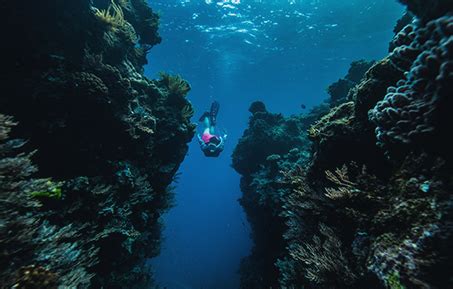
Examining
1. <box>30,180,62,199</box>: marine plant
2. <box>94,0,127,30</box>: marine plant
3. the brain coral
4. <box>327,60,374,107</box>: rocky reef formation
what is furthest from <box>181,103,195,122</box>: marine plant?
<box>327,60,374,107</box>: rocky reef formation

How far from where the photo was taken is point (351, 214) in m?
4.12

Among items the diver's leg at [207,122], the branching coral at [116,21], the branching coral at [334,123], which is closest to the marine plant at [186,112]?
the branching coral at [116,21]

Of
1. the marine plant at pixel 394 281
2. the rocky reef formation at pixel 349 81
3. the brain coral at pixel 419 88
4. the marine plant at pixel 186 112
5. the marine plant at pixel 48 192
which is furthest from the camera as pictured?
the rocky reef formation at pixel 349 81

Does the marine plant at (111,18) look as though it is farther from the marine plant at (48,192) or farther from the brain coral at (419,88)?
the brain coral at (419,88)

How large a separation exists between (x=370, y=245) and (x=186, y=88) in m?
8.19

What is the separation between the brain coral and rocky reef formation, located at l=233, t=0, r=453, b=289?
12mm

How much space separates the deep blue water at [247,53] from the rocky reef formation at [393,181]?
34.7 ft

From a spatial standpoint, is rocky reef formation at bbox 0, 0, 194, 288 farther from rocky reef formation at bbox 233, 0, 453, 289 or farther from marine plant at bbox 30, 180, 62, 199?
rocky reef formation at bbox 233, 0, 453, 289

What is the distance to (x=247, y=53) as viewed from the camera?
98.5 feet

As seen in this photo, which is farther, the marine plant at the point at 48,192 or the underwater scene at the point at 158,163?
the marine plant at the point at 48,192

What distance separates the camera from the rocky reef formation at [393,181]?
2764mm

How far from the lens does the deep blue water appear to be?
21.8m

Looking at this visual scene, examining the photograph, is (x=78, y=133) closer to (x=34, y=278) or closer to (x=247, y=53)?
(x=34, y=278)

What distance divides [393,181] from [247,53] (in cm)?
2869
